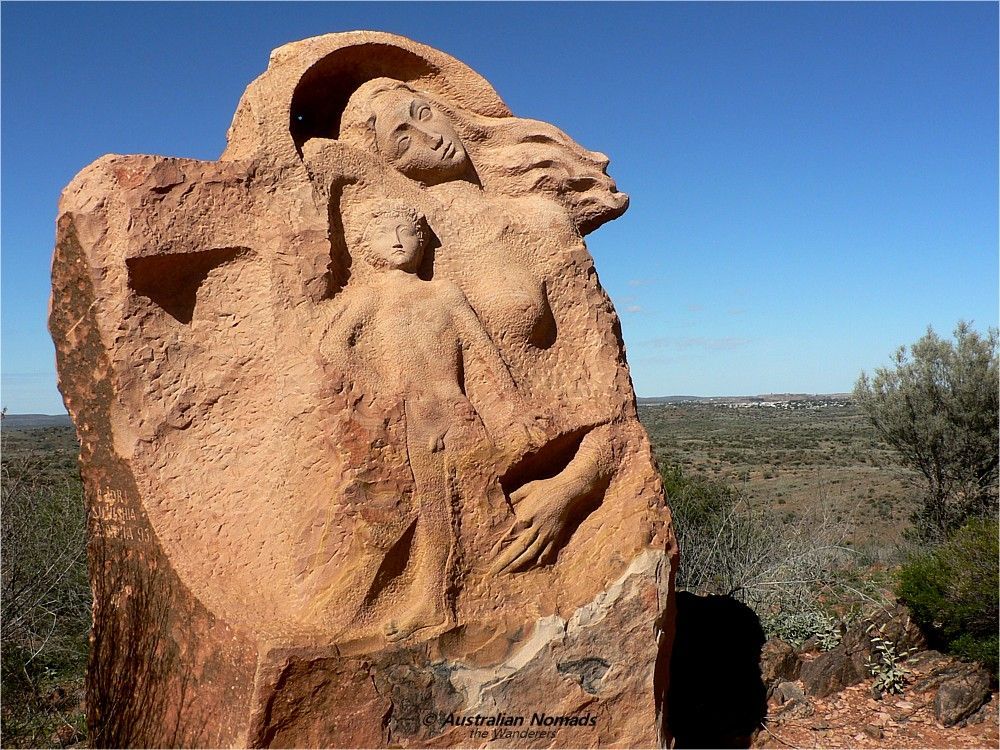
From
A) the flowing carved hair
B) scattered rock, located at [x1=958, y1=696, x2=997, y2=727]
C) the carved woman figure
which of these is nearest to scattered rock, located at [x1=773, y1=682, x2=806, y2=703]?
scattered rock, located at [x1=958, y1=696, x2=997, y2=727]

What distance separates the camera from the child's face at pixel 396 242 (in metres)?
3.66

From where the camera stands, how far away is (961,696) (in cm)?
513

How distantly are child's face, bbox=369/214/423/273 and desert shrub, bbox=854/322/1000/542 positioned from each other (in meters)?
9.38

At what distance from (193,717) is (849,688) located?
174 inches

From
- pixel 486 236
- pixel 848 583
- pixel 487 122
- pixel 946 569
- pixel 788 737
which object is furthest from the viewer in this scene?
pixel 848 583

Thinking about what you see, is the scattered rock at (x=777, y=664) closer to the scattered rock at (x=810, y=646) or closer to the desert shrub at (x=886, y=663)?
the scattered rock at (x=810, y=646)

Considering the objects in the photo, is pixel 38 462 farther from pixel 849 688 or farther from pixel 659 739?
pixel 849 688

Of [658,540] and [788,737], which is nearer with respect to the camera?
[658,540]

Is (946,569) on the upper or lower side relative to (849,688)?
upper

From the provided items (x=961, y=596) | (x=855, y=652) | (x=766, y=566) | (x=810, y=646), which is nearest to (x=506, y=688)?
(x=855, y=652)

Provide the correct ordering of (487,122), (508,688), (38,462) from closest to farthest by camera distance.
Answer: (508,688)
(487,122)
(38,462)

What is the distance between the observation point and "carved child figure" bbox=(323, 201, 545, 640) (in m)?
3.29

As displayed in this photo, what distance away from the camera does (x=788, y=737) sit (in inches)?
194

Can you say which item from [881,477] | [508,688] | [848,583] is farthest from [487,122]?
[881,477]
